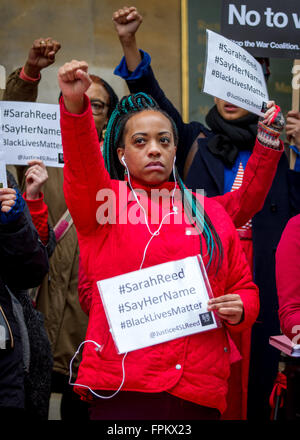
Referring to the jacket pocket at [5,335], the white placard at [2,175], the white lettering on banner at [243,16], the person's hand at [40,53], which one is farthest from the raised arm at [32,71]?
the jacket pocket at [5,335]

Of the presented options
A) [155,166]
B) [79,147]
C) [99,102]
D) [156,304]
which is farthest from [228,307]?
[99,102]

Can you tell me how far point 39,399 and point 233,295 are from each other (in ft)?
3.70

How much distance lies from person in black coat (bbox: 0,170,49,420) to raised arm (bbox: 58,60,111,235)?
36cm

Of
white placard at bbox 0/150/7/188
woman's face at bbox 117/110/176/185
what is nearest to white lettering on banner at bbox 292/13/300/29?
woman's face at bbox 117/110/176/185

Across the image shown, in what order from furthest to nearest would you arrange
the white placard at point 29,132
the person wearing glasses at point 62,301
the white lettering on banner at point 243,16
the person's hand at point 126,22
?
the person wearing glasses at point 62,301 < the white placard at point 29,132 < the white lettering on banner at point 243,16 < the person's hand at point 126,22

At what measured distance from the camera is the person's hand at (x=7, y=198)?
92.3 inches

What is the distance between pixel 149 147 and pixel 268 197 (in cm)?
118

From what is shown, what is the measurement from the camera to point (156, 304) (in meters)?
2.05

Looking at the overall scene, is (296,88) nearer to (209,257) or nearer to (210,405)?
(209,257)

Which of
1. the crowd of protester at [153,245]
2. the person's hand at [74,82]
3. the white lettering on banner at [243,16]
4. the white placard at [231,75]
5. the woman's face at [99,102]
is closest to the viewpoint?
the person's hand at [74,82]

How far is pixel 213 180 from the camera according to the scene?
3229 mm

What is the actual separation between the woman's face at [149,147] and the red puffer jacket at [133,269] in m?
0.10

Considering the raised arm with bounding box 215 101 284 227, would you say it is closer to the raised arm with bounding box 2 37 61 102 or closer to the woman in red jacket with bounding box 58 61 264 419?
the woman in red jacket with bounding box 58 61 264 419

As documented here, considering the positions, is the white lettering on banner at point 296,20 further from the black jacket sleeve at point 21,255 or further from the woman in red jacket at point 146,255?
the black jacket sleeve at point 21,255
